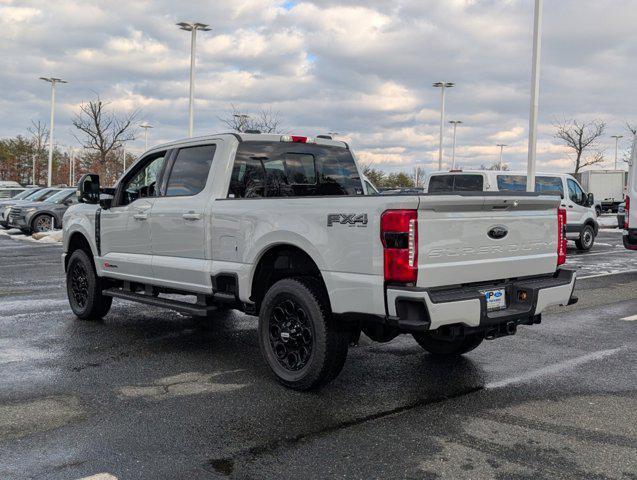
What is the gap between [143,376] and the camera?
551cm

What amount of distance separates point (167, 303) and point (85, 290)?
2129mm

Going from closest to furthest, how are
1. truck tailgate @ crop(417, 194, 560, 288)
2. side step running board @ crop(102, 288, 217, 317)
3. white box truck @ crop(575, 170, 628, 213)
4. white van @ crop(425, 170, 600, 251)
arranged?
truck tailgate @ crop(417, 194, 560, 288)
side step running board @ crop(102, 288, 217, 317)
white van @ crop(425, 170, 600, 251)
white box truck @ crop(575, 170, 628, 213)

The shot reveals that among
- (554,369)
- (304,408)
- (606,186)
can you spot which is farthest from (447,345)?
(606,186)

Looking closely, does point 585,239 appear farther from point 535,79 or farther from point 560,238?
point 560,238

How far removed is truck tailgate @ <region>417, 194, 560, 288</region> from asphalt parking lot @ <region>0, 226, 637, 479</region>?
0.96 m

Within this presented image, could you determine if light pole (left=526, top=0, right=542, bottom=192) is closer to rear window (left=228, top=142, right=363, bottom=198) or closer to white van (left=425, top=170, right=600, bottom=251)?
white van (left=425, top=170, right=600, bottom=251)

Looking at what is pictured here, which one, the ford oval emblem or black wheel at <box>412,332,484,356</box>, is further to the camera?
black wheel at <box>412,332,484,356</box>

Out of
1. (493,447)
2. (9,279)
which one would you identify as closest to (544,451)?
(493,447)

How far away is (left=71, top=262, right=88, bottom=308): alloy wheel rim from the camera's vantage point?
7934mm

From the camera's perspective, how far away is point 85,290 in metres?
7.96

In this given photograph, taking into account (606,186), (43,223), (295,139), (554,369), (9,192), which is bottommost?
(554,369)

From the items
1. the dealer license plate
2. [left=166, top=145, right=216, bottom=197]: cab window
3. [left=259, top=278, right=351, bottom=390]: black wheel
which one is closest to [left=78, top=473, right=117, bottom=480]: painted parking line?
[left=259, top=278, right=351, bottom=390]: black wheel

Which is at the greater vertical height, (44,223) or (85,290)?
(44,223)

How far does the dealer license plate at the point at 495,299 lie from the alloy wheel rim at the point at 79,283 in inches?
197
